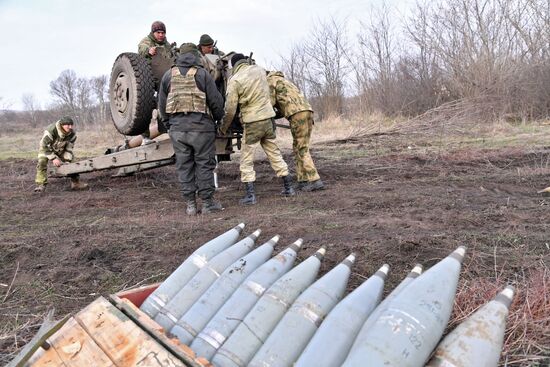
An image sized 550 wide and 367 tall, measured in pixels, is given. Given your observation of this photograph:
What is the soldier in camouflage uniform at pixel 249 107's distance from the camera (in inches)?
214

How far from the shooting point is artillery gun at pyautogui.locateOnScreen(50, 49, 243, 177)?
600 cm

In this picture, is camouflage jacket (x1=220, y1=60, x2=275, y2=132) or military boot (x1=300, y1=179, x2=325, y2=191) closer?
camouflage jacket (x1=220, y1=60, x2=275, y2=132)

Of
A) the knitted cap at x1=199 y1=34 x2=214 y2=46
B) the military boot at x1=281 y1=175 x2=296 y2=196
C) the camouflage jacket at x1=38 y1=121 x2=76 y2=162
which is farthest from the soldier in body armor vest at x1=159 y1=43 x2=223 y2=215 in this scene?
the camouflage jacket at x1=38 y1=121 x2=76 y2=162

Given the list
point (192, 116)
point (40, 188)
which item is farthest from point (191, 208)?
point (40, 188)

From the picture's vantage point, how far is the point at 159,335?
200 centimetres

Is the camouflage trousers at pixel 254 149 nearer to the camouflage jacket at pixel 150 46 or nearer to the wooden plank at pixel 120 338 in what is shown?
the camouflage jacket at pixel 150 46

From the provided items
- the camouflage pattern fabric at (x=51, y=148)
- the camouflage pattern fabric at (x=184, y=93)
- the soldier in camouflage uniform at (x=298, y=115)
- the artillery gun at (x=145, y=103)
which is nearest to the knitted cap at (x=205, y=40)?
the artillery gun at (x=145, y=103)

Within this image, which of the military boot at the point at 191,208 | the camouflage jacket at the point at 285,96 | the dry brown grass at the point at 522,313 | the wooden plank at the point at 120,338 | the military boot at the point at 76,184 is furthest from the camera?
the military boot at the point at 76,184

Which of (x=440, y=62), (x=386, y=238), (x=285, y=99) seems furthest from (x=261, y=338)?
(x=440, y=62)

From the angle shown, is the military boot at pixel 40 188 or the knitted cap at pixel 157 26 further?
the military boot at pixel 40 188

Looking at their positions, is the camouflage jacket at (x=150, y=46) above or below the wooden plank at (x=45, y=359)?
above

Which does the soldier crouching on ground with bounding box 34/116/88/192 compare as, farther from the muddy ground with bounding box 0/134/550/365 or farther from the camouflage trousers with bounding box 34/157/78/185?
the muddy ground with bounding box 0/134/550/365

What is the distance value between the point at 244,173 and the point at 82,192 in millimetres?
3190

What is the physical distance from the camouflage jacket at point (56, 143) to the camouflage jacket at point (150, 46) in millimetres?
2501
